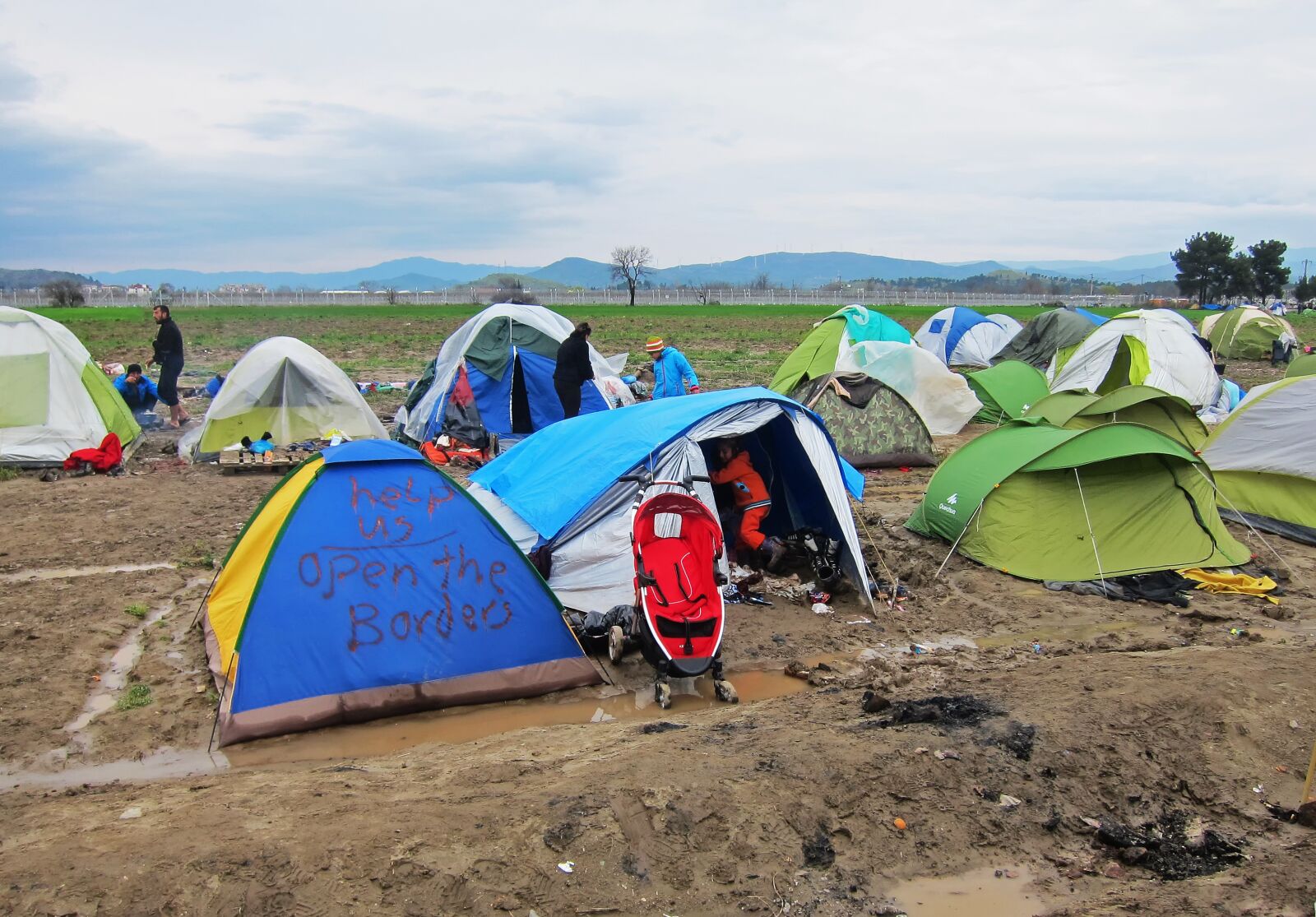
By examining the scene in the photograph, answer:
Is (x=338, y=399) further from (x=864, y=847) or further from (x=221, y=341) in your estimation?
(x=221, y=341)

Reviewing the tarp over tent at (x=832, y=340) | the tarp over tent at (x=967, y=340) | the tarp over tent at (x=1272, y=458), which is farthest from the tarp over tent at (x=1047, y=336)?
the tarp over tent at (x=1272, y=458)

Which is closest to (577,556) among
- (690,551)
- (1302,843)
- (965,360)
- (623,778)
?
(690,551)

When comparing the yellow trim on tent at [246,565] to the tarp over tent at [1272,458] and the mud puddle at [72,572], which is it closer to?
the mud puddle at [72,572]

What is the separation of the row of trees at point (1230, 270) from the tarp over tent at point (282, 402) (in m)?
63.7

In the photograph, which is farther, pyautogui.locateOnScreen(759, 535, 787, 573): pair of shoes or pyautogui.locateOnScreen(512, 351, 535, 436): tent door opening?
pyautogui.locateOnScreen(512, 351, 535, 436): tent door opening

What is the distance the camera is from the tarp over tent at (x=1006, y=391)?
53.6 feet

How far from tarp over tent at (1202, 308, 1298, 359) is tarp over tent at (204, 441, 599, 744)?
29.9m

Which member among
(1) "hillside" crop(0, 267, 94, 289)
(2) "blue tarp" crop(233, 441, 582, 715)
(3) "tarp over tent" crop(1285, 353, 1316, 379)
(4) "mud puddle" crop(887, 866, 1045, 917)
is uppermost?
(1) "hillside" crop(0, 267, 94, 289)

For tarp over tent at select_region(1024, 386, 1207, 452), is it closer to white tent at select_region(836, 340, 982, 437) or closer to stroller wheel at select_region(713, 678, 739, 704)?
white tent at select_region(836, 340, 982, 437)

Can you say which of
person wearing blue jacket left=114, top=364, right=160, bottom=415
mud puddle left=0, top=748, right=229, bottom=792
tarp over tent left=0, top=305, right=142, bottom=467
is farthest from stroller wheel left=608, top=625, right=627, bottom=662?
person wearing blue jacket left=114, top=364, right=160, bottom=415

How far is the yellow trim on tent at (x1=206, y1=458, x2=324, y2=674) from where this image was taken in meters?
5.99

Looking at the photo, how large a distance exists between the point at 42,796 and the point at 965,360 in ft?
74.3

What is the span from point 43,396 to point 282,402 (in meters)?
2.87

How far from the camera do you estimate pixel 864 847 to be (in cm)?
420
